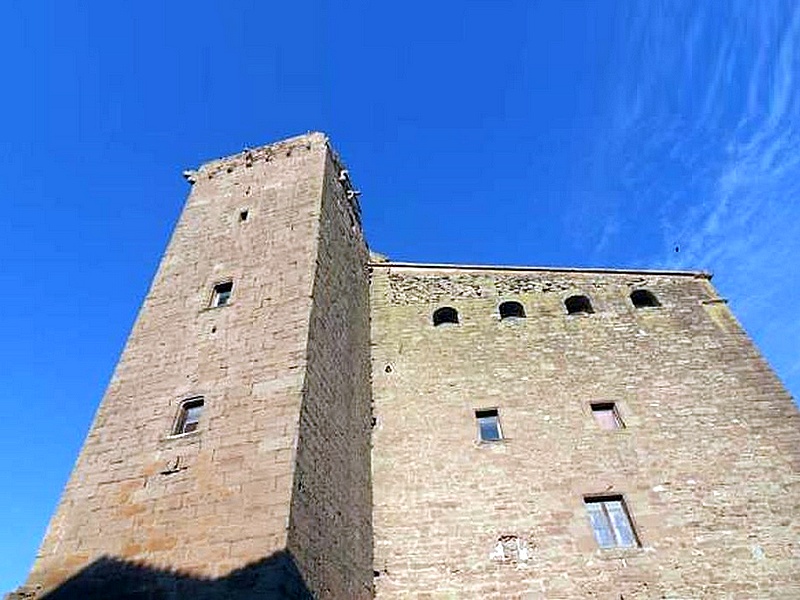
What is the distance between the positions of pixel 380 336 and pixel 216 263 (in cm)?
417

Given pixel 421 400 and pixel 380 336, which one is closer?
pixel 421 400

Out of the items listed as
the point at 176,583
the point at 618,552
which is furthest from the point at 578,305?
the point at 176,583

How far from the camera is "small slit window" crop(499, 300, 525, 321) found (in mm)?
13938

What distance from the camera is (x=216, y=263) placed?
1126 centimetres

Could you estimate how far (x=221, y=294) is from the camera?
10703 mm

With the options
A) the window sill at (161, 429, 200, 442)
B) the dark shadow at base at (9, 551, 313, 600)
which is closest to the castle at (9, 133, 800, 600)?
the dark shadow at base at (9, 551, 313, 600)

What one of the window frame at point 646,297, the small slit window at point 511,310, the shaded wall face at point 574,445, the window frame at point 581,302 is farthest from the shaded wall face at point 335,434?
the window frame at point 646,297

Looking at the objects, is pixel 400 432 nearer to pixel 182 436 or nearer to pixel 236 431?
pixel 236 431

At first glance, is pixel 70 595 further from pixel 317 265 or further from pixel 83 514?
pixel 317 265

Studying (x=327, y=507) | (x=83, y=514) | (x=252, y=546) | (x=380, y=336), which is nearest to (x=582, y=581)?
(x=327, y=507)

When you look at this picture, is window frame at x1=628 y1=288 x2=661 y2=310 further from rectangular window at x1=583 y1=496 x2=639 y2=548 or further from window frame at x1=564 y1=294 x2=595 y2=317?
rectangular window at x1=583 y1=496 x2=639 y2=548

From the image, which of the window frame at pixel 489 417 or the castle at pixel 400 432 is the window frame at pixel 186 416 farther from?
the window frame at pixel 489 417

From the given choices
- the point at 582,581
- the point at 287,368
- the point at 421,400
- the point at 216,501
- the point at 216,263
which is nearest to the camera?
the point at 216,501

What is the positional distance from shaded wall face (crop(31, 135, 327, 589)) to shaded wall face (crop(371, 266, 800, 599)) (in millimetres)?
3542
